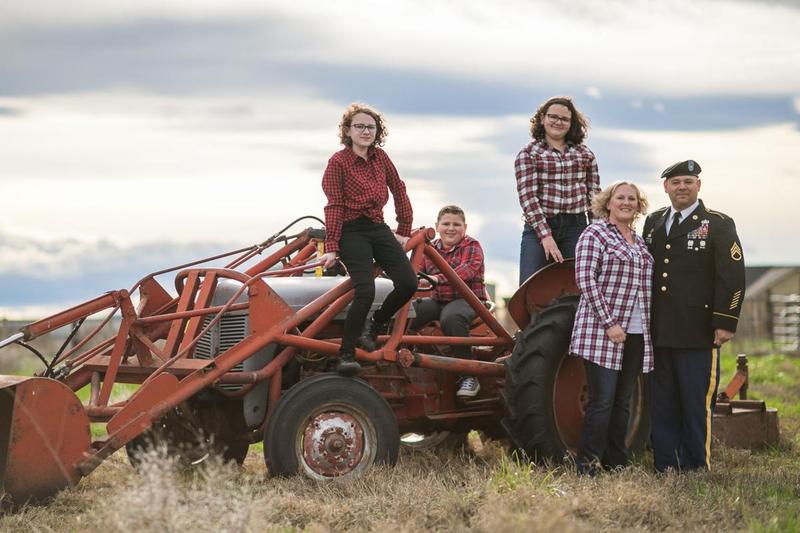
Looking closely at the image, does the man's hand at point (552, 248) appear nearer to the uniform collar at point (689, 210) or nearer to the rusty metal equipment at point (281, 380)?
the rusty metal equipment at point (281, 380)

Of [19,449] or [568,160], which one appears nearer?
[19,449]

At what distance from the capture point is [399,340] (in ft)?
21.4

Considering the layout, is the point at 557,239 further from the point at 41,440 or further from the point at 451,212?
the point at 41,440

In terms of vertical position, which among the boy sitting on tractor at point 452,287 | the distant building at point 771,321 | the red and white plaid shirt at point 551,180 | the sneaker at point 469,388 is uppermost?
the red and white plaid shirt at point 551,180

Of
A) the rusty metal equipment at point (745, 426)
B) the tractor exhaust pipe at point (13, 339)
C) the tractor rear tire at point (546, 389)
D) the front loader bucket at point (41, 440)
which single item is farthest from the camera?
the rusty metal equipment at point (745, 426)

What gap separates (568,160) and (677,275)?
1175 mm

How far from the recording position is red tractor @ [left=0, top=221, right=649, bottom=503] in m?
5.73

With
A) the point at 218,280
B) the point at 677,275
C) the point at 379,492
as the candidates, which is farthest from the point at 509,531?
the point at 218,280

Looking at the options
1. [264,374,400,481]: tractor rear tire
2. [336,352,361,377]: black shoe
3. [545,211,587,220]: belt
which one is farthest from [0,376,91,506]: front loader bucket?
[545,211,587,220]: belt

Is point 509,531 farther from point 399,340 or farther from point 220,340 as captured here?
point 220,340

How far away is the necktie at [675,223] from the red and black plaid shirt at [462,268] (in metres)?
1.35

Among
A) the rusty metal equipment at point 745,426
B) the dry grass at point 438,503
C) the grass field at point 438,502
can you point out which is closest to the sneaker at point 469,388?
the grass field at point 438,502

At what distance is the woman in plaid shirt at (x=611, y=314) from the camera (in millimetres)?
6266

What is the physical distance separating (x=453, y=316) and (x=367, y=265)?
0.98 m
